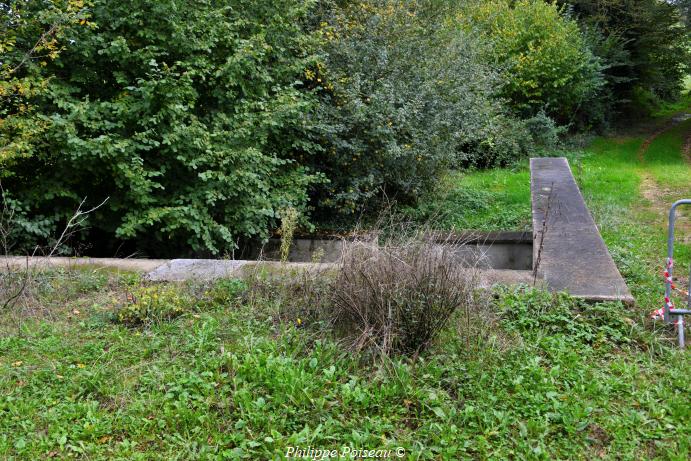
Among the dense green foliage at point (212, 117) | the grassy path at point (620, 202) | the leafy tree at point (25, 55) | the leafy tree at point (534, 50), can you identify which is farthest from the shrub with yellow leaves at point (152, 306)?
the leafy tree at point (534, 50)

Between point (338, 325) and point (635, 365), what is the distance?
1951 millimetres

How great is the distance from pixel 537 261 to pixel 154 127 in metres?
4.61

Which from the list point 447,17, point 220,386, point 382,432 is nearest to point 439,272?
point 382,432

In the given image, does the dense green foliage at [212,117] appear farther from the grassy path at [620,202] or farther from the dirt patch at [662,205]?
the dirt patch at [662,205]

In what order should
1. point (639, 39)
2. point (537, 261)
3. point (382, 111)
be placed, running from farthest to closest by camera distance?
point (639, 39) < point (382, 111) < point (537, 261)

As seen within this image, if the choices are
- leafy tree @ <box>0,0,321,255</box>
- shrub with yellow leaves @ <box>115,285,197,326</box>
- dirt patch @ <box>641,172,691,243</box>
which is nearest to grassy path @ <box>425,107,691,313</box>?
dirt patch @ <box>641,172,691,243</box>

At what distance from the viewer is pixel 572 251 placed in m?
5.39

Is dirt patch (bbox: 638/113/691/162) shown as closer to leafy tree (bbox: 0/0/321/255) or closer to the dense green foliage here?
the dense green foliage

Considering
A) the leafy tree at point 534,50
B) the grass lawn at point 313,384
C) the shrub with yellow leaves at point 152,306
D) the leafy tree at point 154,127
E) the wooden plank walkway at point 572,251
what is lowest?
the grass lawn at point 313,384

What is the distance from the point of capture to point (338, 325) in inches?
151

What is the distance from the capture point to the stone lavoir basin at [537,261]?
14.7 feet

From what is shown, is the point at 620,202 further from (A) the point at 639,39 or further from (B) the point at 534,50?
(A) the point at 639,39

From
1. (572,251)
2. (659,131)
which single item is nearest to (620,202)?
(572,251)

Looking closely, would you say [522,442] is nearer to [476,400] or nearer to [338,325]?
[476,400]
